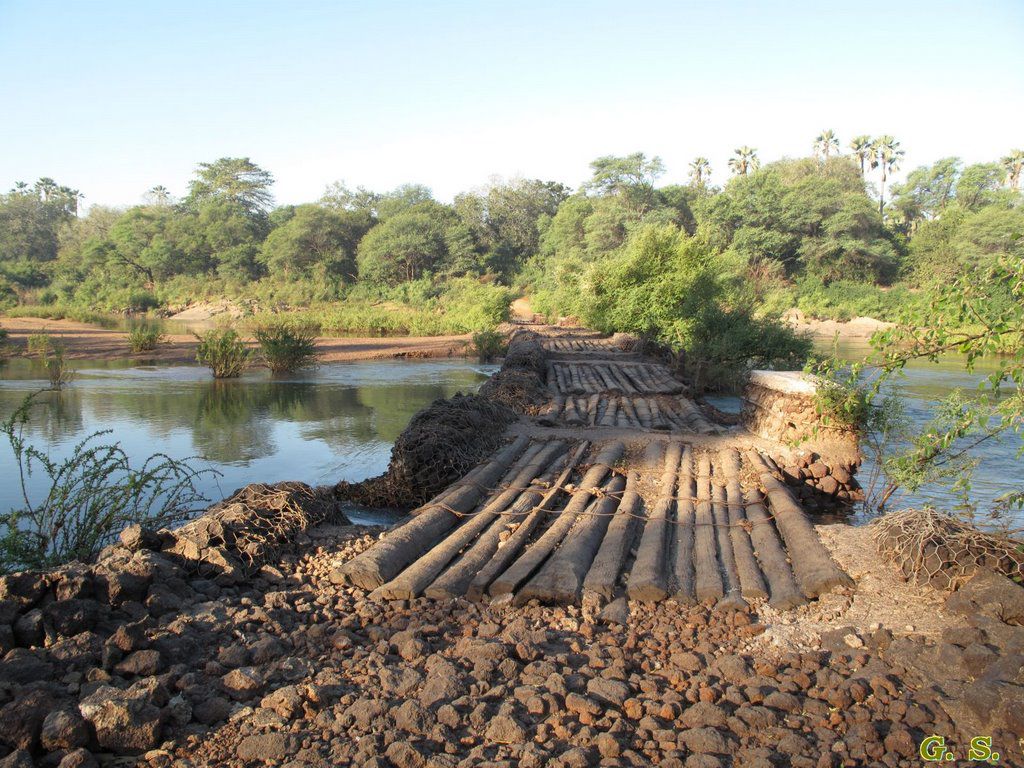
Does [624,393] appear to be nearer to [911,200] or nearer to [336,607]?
[336,607]

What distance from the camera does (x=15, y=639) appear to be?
9.49 feet

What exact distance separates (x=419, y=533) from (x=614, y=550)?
1.19 m

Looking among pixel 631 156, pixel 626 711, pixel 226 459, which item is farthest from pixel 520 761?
pixel 631 156

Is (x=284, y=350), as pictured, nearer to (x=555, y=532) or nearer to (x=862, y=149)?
(x=555, y=532)

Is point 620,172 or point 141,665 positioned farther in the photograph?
point 620,172

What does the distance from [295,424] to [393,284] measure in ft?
111

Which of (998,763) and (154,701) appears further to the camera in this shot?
(154,701)

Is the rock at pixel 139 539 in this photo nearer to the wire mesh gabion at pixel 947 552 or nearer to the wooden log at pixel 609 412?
the wire mesh gabion at pixel 947 552

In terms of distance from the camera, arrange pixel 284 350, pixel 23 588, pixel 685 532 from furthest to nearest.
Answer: pixel 284 350 → pixel 685 532 → pixel 23 588

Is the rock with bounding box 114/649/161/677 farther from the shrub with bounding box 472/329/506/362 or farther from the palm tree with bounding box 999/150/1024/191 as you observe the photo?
the palm tree with bounding box 999/150/1024/191

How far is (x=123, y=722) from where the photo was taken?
2.38m

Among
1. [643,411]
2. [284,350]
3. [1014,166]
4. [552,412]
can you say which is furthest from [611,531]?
[1014,166]

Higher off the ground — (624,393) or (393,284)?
(393,284)

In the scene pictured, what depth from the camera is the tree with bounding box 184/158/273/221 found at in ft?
178
